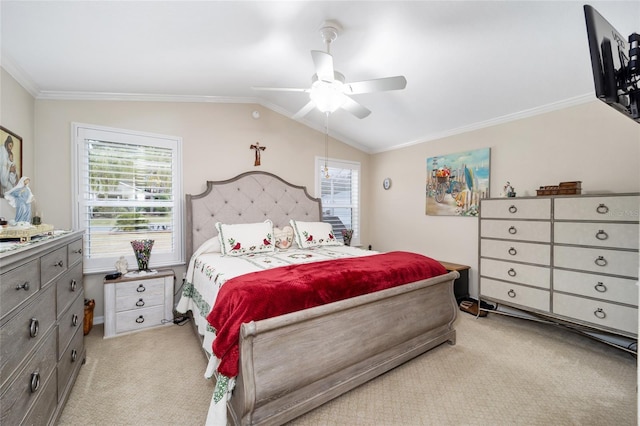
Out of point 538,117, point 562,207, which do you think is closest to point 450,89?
point 538,117

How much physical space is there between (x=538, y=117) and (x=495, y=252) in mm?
1543

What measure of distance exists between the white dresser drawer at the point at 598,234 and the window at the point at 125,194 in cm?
403

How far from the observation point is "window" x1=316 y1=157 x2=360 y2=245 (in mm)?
4562

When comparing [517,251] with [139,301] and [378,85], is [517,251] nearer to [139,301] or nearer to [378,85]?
[378,85]

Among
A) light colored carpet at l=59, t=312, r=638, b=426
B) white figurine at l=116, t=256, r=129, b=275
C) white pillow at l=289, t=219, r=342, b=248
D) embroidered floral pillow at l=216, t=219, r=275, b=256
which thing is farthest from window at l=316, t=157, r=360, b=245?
white figurine at l=116, t=256, r=129, b=275

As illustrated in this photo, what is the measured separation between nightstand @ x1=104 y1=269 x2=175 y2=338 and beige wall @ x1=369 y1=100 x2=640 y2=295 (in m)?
3.36

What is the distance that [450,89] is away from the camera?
2920 mm

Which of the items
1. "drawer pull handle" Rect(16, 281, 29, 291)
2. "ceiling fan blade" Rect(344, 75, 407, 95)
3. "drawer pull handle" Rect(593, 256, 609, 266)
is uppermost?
"ceiling fan blade" Rect(344, 75, 407, 95)

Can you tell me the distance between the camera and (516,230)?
9.52ft

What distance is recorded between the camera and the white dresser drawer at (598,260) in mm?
Result: 2238

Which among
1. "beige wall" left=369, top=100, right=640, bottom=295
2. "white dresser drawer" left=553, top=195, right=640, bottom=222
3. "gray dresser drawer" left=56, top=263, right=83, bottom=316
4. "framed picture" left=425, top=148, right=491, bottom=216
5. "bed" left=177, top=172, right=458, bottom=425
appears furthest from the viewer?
"framed picture" left=425, top=148, right=491, bottom=216

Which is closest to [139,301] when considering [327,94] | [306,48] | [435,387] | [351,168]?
[327,94]

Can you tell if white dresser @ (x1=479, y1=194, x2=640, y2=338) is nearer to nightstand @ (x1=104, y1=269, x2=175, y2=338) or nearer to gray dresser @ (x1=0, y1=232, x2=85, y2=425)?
nightstand @ (x1=104, y1=269, x2=175, y2=338)

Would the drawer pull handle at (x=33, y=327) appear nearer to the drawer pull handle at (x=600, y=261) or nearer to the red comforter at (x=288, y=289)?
the red comforter at (x=288, y=289)
